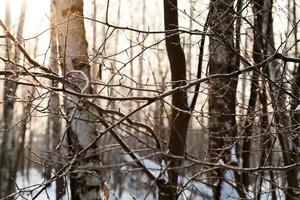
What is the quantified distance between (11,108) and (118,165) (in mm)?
10391

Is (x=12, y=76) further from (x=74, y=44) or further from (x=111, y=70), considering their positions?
(x=74, y=44)

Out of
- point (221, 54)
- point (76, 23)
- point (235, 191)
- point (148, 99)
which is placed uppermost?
point (76, 23)

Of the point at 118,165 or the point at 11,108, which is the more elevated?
the point at 11,108

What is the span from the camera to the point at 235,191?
4617 millimetres

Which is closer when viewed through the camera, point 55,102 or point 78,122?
point 78,122

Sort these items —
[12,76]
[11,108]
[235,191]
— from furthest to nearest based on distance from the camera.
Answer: [11,108] < [235,191] < [12,76]

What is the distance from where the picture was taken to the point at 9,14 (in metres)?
13.5

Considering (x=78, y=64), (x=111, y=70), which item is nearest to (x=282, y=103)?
(x=111, y=70)

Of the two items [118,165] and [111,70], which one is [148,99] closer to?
[111,70]

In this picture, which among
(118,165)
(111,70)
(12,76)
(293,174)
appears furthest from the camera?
(293,174)

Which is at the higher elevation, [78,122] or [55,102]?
[55,102]

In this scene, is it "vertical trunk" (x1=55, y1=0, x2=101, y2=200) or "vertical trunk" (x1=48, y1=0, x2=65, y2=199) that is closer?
"vertical trunk" (x1=48, y1=0, x2=65, y2=199)

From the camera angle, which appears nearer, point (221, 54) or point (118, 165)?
point (118, 165)

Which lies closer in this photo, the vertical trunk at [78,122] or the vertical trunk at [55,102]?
the vertical trunk at [55,102]
